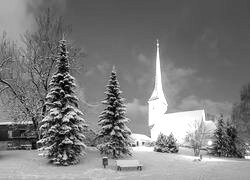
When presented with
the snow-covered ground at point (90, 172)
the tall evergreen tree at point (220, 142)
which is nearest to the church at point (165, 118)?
the tall evergreen tree at point (220, 142)

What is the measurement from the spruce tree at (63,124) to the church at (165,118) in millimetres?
42028

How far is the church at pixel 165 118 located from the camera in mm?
75125

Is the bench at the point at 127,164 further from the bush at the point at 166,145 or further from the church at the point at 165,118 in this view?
the church at the point at 165,118

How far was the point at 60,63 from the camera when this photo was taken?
27.1 metres

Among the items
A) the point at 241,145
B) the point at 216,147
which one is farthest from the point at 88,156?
the point at 241,145

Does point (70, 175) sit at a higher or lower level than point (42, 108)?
lower

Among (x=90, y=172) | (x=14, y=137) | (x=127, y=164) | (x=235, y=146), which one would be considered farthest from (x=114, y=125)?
(x=14, y=137)

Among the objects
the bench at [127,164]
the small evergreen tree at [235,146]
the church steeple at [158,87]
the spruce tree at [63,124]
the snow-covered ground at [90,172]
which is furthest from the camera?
the church steeple at [158,87]

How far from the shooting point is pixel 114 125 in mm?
30219

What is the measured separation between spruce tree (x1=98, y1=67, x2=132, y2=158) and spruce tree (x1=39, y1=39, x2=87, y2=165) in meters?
3.65

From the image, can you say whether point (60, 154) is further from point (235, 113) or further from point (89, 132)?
point (235, 113)

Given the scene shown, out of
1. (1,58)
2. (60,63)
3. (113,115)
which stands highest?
(1,58)

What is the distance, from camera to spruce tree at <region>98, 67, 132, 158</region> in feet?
96.3

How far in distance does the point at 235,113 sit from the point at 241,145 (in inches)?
187
